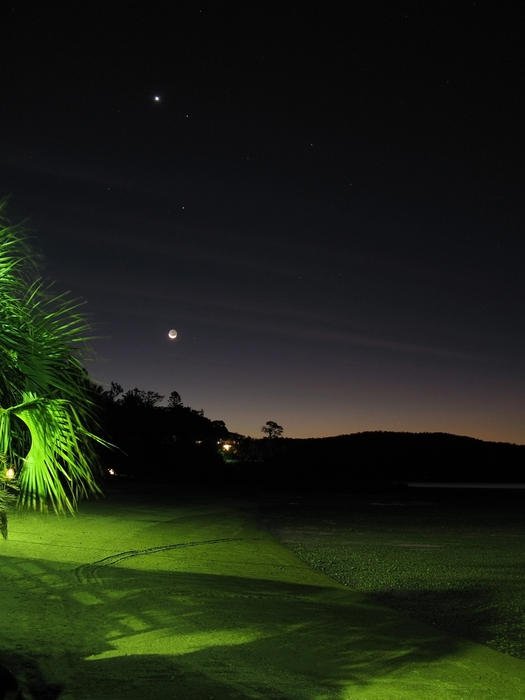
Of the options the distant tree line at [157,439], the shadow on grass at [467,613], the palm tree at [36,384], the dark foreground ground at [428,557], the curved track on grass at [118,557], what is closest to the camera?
the palm tree at [36,384]

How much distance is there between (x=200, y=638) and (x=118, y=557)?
550 cm

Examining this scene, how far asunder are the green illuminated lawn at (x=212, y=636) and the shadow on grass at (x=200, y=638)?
0.02 metres

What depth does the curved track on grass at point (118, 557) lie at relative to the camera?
33.4 feet

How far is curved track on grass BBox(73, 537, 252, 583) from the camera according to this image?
1019 centimetres

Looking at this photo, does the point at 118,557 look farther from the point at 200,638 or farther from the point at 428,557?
the point at 428,557

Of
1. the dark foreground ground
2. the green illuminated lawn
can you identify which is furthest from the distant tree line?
the green illuminated lawn

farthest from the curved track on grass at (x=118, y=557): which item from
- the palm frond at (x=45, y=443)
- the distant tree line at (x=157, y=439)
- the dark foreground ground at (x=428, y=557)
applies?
the distant tree line at (x=157, y=439)

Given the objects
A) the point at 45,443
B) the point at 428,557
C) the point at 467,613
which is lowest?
the point at 467,613

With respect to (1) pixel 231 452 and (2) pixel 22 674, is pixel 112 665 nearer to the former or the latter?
(2) pixel 22 674

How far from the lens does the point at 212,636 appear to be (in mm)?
7105

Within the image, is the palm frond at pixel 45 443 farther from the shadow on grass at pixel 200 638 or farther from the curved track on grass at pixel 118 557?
the curved track on grass at pixel 118 557

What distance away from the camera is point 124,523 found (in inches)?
714

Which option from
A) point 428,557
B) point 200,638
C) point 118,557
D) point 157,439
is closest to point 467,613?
point 200,638

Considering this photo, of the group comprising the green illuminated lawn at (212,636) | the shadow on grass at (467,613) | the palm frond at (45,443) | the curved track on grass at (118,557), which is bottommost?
the shadow on grass at (467,613)
